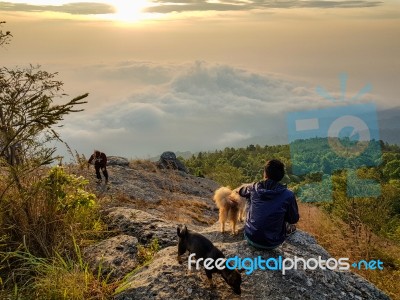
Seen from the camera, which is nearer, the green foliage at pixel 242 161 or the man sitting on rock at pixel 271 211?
the man sitting on rock at pixel 271 211

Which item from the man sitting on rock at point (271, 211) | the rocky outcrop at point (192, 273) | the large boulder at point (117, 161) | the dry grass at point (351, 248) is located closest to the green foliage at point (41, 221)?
the rocky outcrop at point (192, 273)

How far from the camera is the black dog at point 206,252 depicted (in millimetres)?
5898

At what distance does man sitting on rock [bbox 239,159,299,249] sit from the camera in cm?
711

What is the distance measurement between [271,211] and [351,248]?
37.8 feet

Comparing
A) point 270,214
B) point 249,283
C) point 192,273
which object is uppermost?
point 270,214

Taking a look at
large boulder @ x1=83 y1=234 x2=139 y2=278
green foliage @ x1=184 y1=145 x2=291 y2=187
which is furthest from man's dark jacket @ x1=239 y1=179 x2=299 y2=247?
green foliage @ x1=184 y1=145 x2=291 y2=187

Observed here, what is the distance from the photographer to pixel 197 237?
6.50 m

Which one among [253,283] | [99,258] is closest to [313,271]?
[253,283]

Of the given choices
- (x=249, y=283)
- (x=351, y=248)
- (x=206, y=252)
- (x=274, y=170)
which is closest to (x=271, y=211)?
(x=274, y=170)

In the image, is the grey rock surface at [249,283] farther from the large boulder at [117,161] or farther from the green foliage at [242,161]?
the green foliage at [242,161]

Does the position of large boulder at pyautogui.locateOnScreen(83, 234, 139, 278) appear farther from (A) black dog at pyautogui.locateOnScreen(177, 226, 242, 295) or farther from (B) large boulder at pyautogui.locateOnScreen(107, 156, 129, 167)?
(B) large boulder at pyautogui.locateOnScreen(107, 156, 129, 167)

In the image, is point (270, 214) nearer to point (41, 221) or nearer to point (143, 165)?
point (41, 221)

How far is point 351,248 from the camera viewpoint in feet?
56.2

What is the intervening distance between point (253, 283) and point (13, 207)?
179 inches
